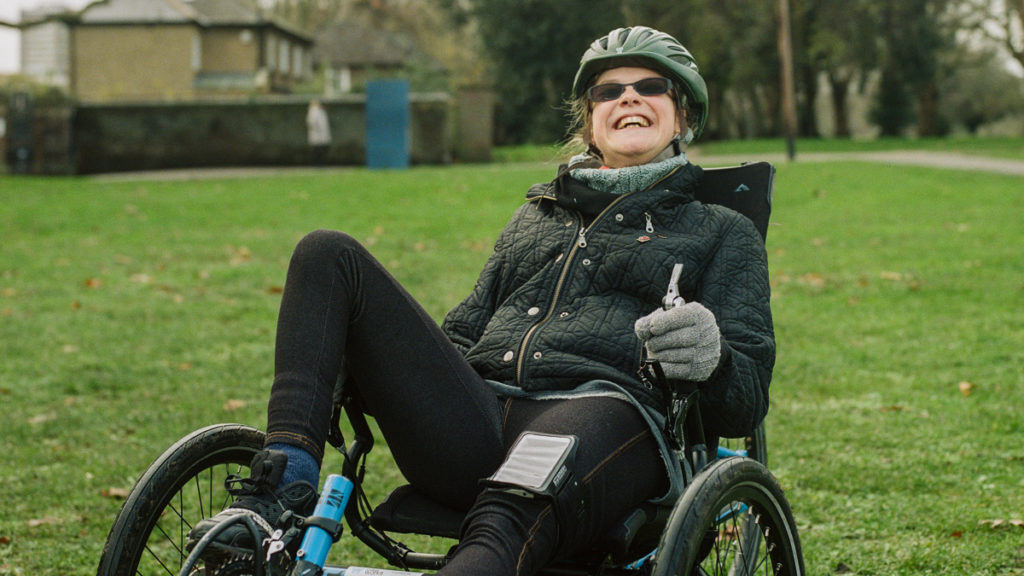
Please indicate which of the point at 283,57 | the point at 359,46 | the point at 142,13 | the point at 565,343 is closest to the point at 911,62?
the point at 283,57

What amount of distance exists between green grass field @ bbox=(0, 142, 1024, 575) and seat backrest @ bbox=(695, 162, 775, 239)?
1111 mm

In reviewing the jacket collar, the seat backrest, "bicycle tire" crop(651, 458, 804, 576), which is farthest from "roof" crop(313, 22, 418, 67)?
"bicycle tire" crop(651, 458, 804, 576)

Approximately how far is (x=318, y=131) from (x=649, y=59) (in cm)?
2182

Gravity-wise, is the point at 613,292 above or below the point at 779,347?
above

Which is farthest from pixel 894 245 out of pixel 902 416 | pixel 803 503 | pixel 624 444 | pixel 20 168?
pixel 20 168

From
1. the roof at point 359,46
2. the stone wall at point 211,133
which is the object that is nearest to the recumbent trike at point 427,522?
the stone wall at point 211,133

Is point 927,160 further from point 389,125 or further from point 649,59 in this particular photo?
point 649,59

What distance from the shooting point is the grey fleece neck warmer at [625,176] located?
2877 mm

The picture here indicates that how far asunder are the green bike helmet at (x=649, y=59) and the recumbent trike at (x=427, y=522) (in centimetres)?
93

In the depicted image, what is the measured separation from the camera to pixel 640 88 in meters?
3.03

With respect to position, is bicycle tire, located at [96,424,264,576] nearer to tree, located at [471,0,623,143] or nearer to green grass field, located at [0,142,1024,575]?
green grass field, located at [0,142,1024,575]

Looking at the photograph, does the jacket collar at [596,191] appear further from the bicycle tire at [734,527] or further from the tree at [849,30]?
the tree at [849,30]

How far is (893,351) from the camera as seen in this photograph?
21.6 feet

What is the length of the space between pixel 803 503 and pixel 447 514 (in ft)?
6.32
